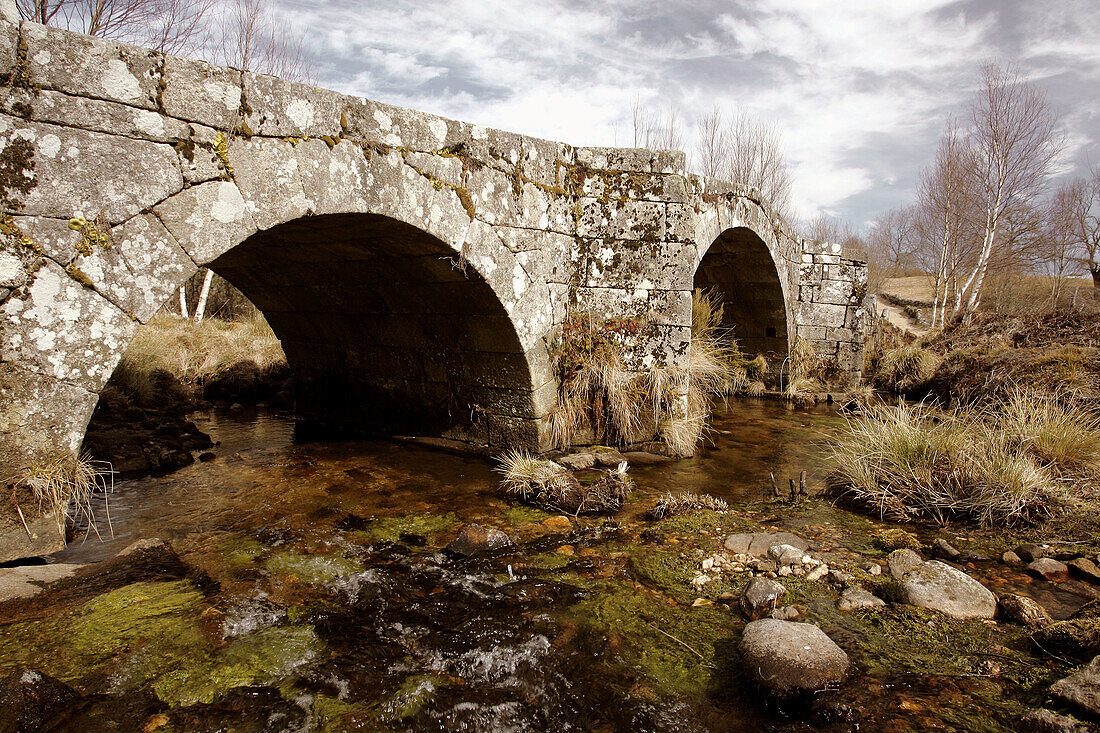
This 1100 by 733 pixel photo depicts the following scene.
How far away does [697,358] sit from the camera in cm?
664

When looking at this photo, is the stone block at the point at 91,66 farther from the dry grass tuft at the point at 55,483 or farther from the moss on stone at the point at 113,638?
the moss on stone at the point at 113,638

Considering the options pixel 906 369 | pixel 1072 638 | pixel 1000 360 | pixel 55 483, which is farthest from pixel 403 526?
pixel 906 369

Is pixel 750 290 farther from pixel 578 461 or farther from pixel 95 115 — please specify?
pixel 95 115

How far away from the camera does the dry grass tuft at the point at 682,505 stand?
420 cm

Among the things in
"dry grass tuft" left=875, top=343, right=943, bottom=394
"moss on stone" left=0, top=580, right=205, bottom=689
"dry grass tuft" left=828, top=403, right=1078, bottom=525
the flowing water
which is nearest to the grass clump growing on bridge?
the flowing water

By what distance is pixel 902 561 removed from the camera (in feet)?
10.8

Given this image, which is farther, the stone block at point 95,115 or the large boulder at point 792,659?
the stone block at point 95,115

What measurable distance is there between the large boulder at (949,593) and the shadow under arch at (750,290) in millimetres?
6656

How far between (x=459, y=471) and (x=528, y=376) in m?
1.05

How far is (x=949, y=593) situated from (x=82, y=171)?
4.63 meters

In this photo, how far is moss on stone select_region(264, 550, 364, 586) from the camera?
3221 mm

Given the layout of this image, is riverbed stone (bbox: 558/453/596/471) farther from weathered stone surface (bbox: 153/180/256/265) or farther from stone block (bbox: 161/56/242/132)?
stone block (bbox: 161/56/242/132)

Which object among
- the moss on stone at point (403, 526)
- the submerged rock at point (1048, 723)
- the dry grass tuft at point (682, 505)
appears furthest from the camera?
the dry grass tuft at point (682, 505)

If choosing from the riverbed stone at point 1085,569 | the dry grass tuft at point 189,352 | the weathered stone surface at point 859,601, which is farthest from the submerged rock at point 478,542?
the dry grass tuft at point 189,352
